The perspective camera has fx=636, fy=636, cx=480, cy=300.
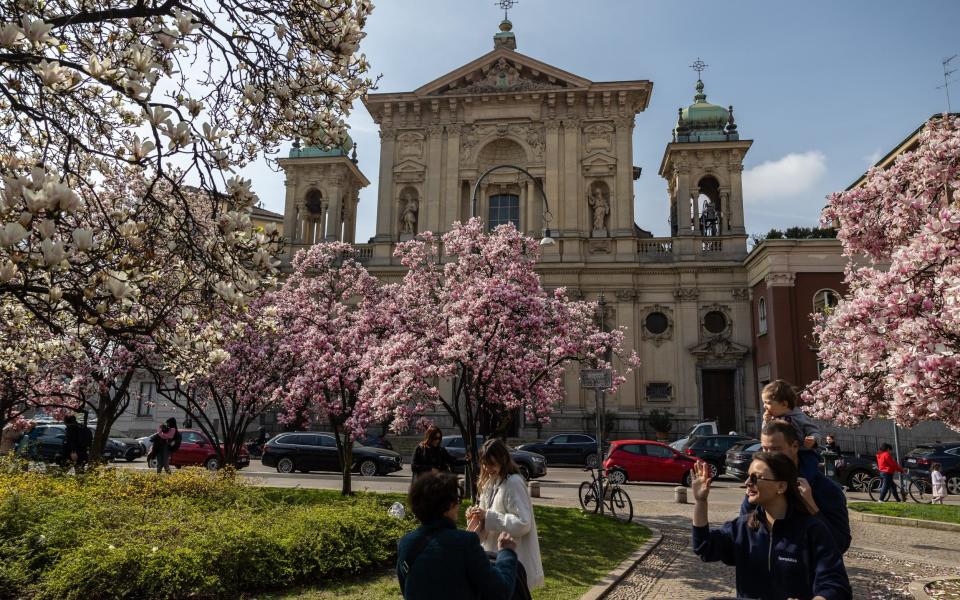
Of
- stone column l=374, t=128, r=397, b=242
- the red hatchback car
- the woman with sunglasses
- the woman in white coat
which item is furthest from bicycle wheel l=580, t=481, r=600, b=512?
stone column l=374, t=128, r=397, b=242

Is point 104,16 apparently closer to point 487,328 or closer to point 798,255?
point 487,328

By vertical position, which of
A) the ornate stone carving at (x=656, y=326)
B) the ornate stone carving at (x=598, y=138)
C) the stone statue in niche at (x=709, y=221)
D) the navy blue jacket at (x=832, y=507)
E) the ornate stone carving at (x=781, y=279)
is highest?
the ornate stone carving at (x=598, y=138)

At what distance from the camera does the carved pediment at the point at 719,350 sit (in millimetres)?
34969

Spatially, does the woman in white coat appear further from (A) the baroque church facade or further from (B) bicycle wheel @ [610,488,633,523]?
(A) the baroque church facade

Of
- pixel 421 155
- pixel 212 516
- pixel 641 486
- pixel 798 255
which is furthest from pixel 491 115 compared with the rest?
pixel 212 516

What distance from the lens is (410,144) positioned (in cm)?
4125

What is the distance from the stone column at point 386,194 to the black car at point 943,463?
28849mm

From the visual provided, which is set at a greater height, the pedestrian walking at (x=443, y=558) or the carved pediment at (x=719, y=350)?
the carved pediment at (x=719, y=350)

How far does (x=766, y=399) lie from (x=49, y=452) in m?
29.9

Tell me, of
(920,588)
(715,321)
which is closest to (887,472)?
(920,588)

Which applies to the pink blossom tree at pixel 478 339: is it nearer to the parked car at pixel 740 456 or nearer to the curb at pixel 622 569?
the curb at pixel 622 569

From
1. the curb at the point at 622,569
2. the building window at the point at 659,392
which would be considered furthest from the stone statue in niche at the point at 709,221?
the curb at the point at 622,569

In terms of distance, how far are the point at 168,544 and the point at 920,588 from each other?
30.9ft

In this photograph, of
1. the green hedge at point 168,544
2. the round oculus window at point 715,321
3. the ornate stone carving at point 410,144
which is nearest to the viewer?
the green hedge at point 168,544
